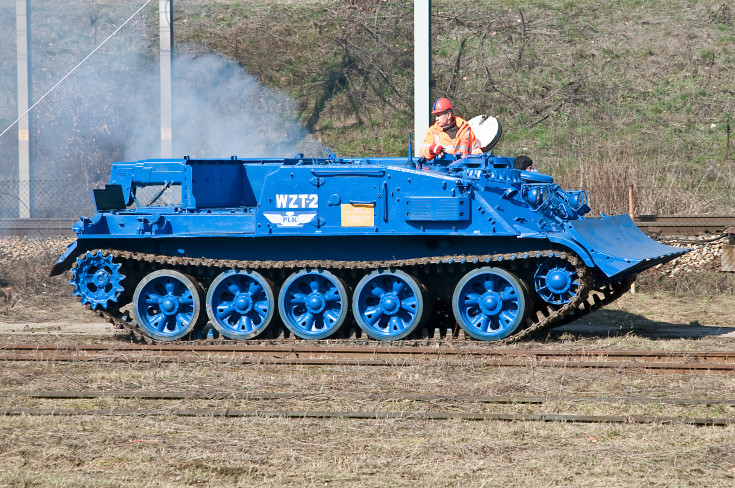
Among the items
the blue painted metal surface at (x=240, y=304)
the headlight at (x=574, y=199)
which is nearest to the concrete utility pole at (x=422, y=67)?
the headlight at (x=574, y=199)

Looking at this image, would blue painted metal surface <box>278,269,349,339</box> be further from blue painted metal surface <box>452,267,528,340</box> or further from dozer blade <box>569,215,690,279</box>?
dozer blade <box>569,215,690,279</box>

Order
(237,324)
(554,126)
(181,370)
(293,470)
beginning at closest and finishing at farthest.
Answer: (293,470), (181,370), (237,324), (554,126)

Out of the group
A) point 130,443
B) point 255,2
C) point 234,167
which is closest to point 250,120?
point 255,2

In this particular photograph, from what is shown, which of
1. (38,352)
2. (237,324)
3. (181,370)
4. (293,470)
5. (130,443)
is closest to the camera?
(293,470)

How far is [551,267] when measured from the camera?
11.0 metres

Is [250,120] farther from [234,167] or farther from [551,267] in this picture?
[551,267]

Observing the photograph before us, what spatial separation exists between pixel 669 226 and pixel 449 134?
597cm

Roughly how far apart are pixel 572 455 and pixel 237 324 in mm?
6198

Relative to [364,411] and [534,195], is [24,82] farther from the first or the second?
[364,411]

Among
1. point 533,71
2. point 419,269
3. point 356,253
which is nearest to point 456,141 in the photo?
point 419,269

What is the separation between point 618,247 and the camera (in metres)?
11.4

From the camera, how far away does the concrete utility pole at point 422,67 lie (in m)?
15.1

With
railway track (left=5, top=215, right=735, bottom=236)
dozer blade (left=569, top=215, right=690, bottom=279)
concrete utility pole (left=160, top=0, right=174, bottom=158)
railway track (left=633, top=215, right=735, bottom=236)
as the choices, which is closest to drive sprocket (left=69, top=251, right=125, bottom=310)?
dozer blade (left=569, top=215, right=690, bottom=279)

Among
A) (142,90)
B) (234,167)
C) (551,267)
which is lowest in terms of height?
(551,267)
